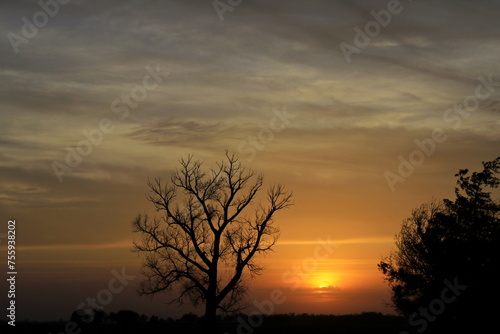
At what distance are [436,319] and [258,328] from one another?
1475 cm

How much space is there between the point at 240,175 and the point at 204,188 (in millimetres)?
2681

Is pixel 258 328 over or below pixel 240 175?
below

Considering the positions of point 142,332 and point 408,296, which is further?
point 408,296

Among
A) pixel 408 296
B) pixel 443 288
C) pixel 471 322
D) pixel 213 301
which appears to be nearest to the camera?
pixel 213 301

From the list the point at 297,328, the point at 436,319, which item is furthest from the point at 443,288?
the point at 297,328

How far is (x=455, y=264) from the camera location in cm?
4891

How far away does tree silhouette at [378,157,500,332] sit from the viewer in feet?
150

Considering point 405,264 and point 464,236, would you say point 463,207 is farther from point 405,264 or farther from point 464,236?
point 405,264

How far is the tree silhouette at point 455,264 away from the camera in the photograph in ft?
150

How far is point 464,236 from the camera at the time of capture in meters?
50.0

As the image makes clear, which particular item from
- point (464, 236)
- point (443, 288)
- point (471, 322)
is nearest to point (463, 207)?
point (464, 236)

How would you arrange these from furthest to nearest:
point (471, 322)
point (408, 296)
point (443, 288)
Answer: point (408, 296) < point (443, 288) < point (471, 322)

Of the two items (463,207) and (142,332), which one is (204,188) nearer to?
(142,332)

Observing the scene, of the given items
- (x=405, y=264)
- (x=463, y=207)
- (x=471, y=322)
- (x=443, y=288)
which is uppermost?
(x=463, y=207)
